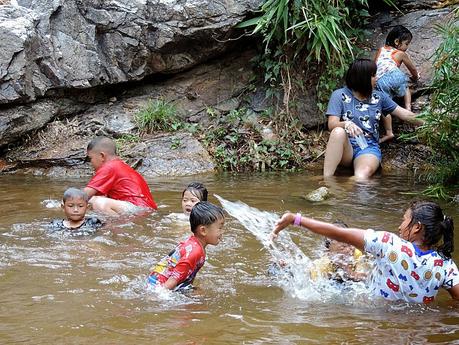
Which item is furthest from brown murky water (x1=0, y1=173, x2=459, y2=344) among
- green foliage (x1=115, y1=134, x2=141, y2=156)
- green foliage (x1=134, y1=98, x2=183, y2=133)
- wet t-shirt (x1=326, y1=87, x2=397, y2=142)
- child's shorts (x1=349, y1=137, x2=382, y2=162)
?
green foliage (x1=134, y1=98, x2=183, y2=133)

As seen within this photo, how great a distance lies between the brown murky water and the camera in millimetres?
3529

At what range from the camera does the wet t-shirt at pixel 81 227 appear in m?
6.00

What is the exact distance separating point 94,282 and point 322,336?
1710 mm

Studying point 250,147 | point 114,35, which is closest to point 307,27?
point 250,147

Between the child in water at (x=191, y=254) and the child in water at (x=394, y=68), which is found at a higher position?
the child in water at (x=394, y=68)

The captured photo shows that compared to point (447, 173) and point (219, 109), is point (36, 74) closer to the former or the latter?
point (219, 109)

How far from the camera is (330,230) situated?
3773 millimetres

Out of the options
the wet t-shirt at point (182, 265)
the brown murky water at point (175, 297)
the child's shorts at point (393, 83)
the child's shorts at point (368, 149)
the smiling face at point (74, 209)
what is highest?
the child's shorts at point (393, 83)

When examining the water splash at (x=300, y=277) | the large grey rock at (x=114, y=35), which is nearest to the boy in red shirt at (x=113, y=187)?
the water splash at (x=300, y=277)

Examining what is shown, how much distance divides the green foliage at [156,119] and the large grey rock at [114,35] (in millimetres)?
600

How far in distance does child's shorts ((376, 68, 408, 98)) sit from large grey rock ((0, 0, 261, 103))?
2.13 meters

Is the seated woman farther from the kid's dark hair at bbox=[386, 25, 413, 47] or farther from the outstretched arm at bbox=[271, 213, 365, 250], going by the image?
the outstretched arm at bbox=[271, 213, 365, 250]

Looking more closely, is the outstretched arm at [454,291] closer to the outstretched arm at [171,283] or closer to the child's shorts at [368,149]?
the outstretched arm at [171,283]

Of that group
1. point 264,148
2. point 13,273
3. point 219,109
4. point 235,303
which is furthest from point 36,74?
point 235,303
